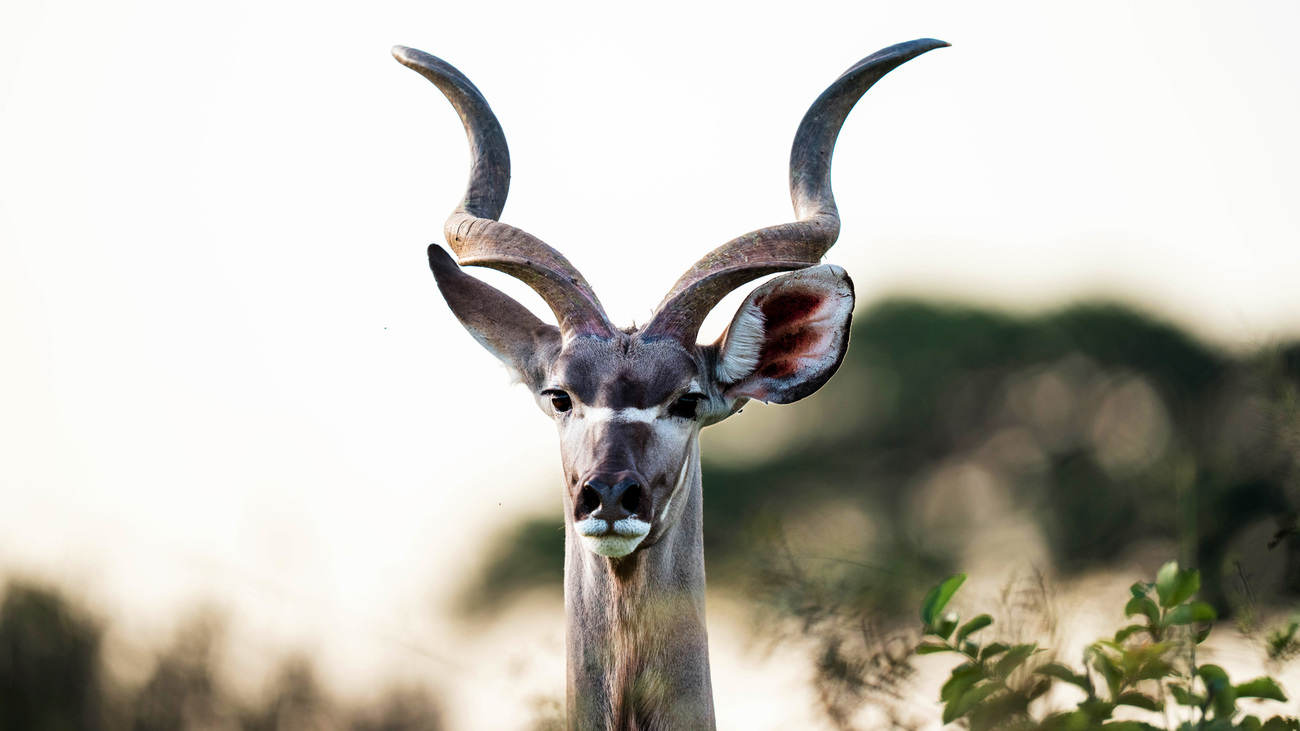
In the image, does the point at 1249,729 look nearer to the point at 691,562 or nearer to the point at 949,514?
the point at 691,562

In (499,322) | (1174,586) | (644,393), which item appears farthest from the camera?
(499,322)

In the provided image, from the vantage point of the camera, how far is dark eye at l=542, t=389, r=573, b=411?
461 cm

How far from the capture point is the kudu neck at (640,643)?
4395 mm

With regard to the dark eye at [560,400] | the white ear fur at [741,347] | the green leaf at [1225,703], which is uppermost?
the white ear fur at [741,347]

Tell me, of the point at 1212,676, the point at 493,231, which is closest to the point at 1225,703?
the point at 1212,676

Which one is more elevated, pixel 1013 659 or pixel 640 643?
pixel 640 643

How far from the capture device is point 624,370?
4.51 metres

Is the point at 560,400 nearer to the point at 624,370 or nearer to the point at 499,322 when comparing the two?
the point at 624,370

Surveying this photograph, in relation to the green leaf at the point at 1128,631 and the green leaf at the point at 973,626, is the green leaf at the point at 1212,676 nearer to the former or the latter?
the green leaf at the point at 1128,631

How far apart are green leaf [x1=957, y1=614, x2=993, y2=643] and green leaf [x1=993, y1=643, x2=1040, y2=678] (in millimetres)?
108

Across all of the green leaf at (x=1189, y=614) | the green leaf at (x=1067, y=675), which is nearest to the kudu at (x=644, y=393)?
the green leaf at (x=1067, y=675)

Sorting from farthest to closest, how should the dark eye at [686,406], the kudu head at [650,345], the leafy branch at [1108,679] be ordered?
the dark eye at [686,406], the kudu head at [650,345], the leafy branch at [1108,679]

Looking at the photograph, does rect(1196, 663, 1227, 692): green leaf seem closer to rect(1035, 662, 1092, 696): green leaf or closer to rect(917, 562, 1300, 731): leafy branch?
rect(917, 562, 1300, 731): leafy branch

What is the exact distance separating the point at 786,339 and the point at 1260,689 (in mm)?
2498
